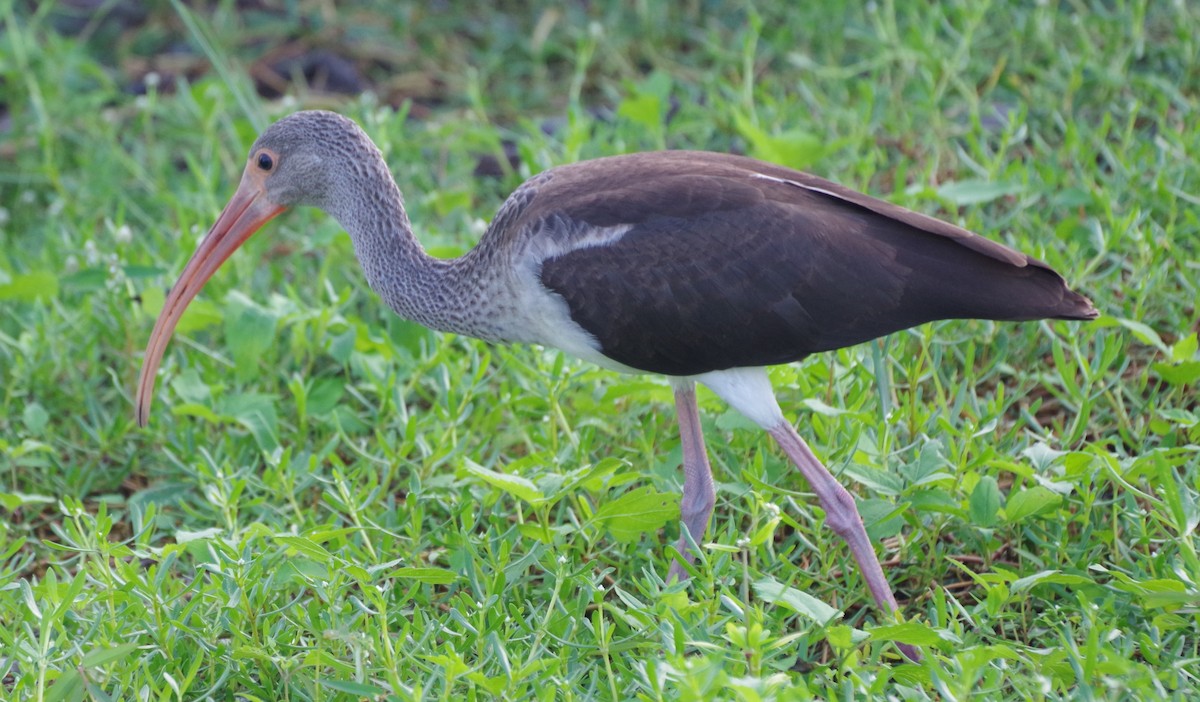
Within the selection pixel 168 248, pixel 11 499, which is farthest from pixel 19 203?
pixel 11 499

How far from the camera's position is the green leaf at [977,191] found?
5.06 metres

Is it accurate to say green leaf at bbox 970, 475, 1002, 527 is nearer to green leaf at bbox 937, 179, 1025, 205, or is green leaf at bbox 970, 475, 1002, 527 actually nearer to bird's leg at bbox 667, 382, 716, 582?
bird's leg at bbox 667, 382, 716, 582

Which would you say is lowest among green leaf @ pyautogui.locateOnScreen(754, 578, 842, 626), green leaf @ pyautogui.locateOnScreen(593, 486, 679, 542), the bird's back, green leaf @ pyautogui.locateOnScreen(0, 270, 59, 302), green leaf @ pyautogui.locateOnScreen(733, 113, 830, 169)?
green leaf @ pyautogui.locateOnScreen(0, 270, 59, 302)

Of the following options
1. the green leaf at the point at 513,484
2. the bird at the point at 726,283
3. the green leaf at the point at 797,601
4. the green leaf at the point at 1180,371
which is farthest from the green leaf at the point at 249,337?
the green leaf at the point at 1180,371

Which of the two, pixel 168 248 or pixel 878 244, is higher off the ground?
pixel 878 244

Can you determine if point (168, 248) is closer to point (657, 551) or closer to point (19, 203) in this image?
point (19, 203)

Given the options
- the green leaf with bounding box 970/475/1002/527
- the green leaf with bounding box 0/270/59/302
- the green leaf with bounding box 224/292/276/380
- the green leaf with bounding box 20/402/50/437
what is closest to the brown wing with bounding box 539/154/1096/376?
the green leaf with bounding box 970/475/1002/527

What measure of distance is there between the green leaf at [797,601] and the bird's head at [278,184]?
1.88m

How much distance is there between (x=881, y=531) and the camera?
3.78m

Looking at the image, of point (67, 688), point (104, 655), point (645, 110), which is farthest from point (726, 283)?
point (645, 110)

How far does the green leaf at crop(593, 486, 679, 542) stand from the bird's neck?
0.69m

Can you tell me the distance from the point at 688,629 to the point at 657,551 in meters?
0.91

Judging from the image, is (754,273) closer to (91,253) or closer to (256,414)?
(256,414)

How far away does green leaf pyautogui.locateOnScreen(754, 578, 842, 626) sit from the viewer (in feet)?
10.3
